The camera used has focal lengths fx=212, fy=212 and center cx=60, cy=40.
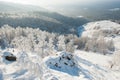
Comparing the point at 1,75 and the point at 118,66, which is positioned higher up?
the point at 1,75

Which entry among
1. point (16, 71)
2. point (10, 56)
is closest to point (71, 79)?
point (16, 71)

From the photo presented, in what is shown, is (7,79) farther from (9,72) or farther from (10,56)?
(10,56)

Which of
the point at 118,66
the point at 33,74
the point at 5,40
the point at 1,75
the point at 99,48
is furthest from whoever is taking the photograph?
the point at 99,48

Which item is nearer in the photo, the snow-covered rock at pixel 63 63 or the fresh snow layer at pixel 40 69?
the fresh snow layer at pixel 40 69

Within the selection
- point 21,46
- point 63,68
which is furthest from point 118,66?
point 21,46

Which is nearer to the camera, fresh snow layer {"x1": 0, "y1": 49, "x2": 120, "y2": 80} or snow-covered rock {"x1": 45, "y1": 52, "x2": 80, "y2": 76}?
fresh snow layer {"x1": 0, "y1": 49, "x2": 120, "y2": 80}

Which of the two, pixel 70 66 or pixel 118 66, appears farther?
pixel 118 66

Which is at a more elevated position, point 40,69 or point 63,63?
point 40,69

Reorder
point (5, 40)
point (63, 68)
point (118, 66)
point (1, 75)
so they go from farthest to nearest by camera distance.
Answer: point (5, 40) < point (118, 66) < point (63, 68) < point (1, 75)

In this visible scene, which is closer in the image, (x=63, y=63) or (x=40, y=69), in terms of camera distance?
(x=40, y=69)
